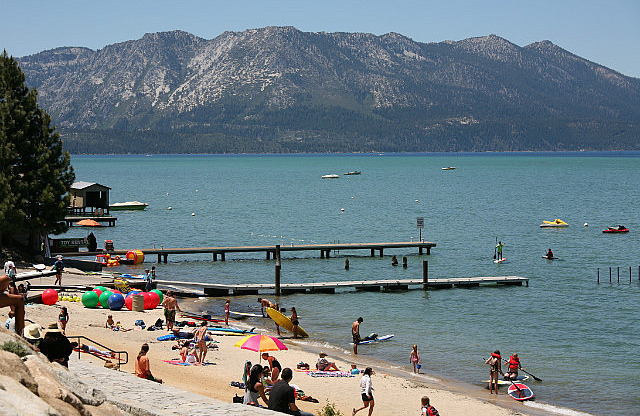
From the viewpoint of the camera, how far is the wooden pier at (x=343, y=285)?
48.6 meters

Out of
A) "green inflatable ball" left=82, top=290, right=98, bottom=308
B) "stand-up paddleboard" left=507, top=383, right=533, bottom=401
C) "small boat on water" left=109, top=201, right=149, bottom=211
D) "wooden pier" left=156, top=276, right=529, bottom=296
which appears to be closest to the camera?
"stand-up paddleboard" left=507, top=383, right=533, bottom=401

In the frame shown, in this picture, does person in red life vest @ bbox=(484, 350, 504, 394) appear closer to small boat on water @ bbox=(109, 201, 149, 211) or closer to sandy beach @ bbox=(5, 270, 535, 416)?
sandy beach @ bbox=(5, 270, 535, 416)

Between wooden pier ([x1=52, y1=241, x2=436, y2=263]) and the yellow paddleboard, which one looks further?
wooden pier ([x1=52, y1=241, x2=436, y2=263])

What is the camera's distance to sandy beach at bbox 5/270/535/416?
25.4 meters

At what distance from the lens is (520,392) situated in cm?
2800

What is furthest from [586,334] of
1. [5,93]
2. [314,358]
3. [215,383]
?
[5,93]

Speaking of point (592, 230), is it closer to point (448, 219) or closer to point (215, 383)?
point (448, 219)

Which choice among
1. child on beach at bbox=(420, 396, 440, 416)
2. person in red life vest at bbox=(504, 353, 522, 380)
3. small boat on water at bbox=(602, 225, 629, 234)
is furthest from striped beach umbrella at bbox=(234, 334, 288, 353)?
small boat on water at bbox=(602, 225, 629, 234)

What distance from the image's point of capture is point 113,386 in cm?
1805

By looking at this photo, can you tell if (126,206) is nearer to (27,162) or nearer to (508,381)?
(27,162)

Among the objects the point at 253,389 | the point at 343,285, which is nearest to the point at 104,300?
the point at 343,285

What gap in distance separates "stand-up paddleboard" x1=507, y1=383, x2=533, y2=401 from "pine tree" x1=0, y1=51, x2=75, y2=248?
30515mm

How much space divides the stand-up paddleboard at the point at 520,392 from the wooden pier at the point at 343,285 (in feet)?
72.7

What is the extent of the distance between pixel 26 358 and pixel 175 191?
511ft
